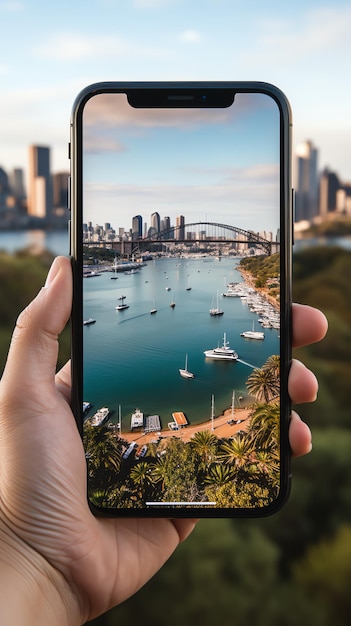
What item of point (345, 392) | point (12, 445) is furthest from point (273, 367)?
point (345, 392)

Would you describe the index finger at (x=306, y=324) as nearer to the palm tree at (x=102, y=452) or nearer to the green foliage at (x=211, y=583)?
the palm tree at (x=102, y=452)

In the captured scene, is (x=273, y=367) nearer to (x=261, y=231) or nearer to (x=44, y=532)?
(x=261, y=231)

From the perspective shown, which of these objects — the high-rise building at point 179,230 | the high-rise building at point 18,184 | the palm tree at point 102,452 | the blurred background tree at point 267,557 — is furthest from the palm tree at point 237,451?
the high-rise building at point 18,184

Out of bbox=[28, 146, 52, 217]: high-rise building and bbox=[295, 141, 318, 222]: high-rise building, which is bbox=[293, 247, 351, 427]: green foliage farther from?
bbox=[28, 146, 52, 217]: high-rise building

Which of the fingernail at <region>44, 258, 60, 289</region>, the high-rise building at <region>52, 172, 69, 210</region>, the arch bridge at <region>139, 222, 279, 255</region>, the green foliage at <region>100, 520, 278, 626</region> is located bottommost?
the green foliage at <region>100, 520, 278, 626</region>

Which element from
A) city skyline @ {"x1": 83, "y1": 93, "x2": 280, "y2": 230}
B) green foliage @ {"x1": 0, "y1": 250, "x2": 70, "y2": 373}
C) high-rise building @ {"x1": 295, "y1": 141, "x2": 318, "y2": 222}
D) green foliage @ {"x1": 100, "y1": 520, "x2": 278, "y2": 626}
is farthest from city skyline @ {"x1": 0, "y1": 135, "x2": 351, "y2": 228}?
city skyline @ {"x1": 83, "y1": 93, "x2": 280, "y2": 230}
